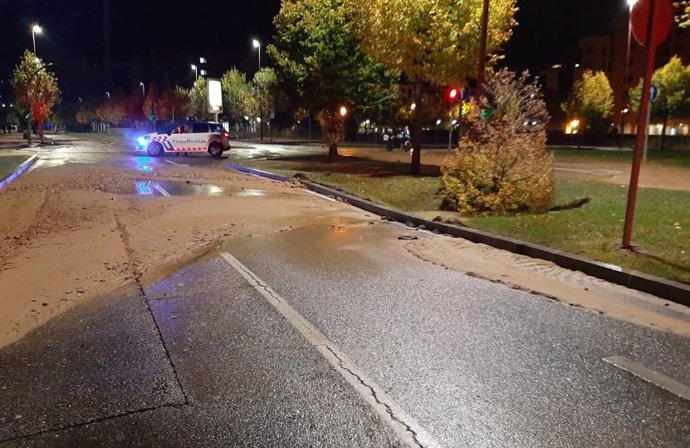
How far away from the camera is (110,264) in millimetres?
7598

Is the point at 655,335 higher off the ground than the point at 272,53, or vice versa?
the point at 272,53

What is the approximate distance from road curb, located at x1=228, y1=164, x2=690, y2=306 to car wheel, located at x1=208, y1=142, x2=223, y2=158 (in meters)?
19.6

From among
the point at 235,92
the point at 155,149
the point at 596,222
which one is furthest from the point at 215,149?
the point at 235,92

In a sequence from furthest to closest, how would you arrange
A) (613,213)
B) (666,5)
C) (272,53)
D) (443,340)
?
1. (272,53)
2. (613,213)
3. (666,5)
4. (443,340)

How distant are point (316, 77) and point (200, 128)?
840 cm

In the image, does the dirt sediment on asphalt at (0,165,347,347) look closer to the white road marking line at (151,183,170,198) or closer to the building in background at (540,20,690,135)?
→ the white road marking line at (151,183,170,198)

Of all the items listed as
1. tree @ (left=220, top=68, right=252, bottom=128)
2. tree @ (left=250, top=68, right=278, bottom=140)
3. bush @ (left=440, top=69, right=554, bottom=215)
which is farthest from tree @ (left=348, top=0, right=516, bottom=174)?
tree @ (left=220, top=68, right=252, bottom=128)

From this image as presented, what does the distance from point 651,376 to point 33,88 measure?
48.6 m

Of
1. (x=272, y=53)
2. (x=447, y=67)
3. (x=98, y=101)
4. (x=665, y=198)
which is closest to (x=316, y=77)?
(x=272, y=53)

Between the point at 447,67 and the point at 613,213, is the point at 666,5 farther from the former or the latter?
the point at 447,67

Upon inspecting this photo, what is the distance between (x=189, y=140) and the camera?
1209 inches

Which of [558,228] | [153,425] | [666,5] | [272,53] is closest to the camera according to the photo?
[153,425]

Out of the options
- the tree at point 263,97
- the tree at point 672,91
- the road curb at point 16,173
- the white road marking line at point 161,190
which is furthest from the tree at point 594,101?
the road curb at point 16,173

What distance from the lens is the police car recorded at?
30578 millimetres
